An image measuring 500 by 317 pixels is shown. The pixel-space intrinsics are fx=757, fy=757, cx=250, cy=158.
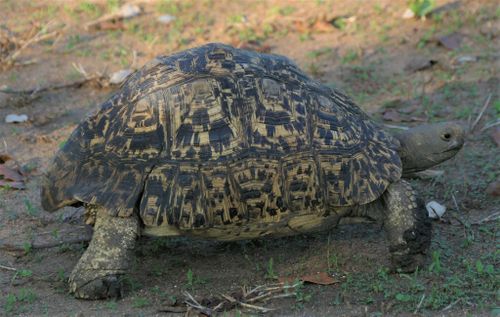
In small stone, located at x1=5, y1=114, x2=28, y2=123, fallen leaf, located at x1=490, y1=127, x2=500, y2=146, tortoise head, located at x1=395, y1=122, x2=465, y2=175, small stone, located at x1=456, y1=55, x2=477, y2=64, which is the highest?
small stone, located at x1=456, y1=55, x2=477, y2=64

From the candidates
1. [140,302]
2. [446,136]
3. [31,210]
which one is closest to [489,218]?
[446,136]

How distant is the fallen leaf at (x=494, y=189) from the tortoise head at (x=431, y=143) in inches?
29.2

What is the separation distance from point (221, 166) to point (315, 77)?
12.2ft

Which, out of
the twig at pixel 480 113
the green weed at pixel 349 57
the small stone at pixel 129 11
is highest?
the small stone at pixel 129 11

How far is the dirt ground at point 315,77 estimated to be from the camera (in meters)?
4.82

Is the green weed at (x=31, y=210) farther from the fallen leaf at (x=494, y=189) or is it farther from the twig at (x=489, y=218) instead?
the fallen leaf at (x=494, y=189)

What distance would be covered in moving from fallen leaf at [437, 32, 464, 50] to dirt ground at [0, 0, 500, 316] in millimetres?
17

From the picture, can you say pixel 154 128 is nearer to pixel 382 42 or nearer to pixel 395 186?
pixel 395 186

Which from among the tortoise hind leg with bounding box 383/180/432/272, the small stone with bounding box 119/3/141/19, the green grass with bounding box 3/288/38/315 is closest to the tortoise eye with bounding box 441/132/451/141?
the tortoise hind leg with bounding box 383/180/432/272

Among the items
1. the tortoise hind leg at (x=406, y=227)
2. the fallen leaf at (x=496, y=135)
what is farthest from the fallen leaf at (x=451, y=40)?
the tortoise hind leg at (x=406, y=227)

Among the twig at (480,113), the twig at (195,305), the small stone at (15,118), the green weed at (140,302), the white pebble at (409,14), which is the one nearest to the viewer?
the twig at (195,305)

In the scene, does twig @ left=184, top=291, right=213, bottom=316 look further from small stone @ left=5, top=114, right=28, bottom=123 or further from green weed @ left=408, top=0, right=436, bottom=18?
green weed @ left=408, top=0, right=436, bottom=18

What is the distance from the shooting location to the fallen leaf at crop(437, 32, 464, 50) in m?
8.69

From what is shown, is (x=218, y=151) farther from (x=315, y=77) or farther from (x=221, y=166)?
(x=315, y=77)
